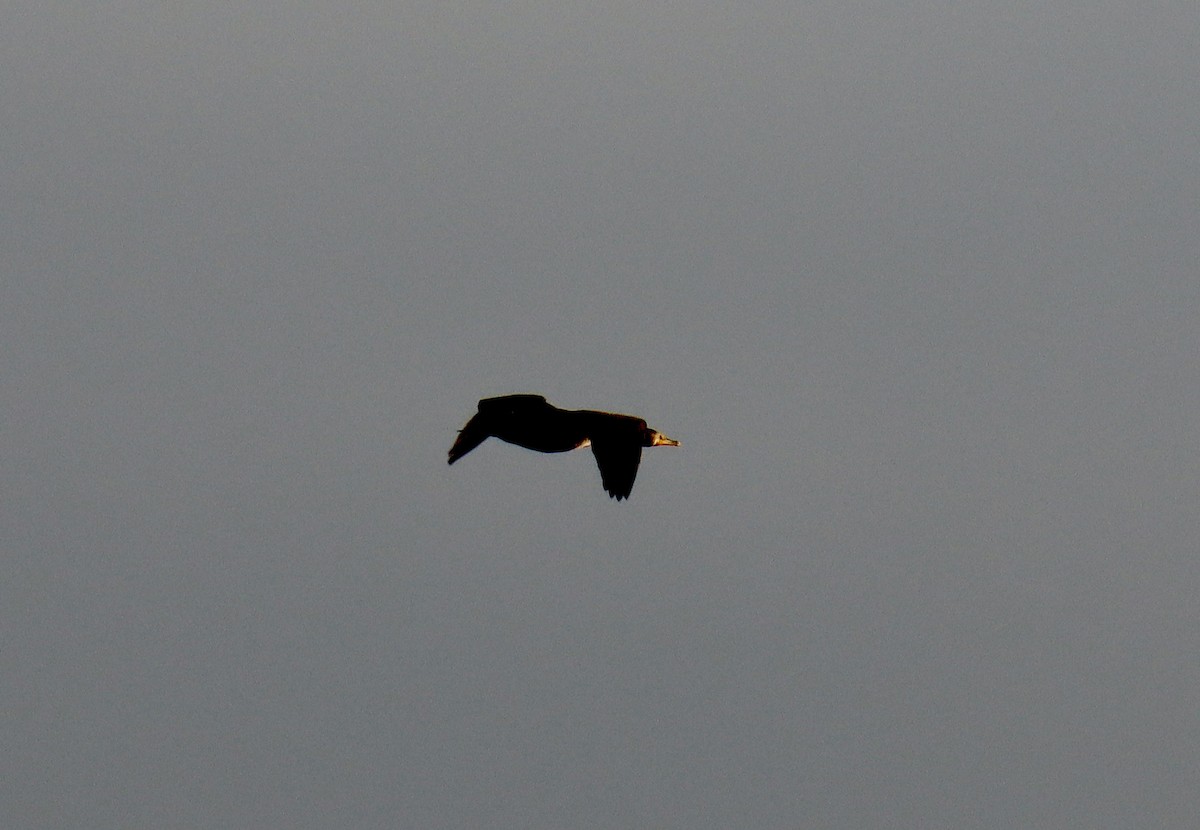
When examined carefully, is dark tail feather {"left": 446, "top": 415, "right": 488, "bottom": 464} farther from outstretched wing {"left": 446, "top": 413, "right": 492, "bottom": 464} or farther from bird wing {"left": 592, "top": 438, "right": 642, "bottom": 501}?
bird wing {"left": 592, "top": 438, "right": 642, "bottom": 501}

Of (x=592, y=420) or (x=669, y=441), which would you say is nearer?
(x=592, y=420)

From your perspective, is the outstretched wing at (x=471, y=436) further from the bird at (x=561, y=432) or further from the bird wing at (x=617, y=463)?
the bird wing at (x=617, y=463)

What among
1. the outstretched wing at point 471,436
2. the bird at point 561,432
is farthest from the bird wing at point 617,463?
the outstretched wing at point 471,436

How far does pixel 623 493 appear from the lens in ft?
126

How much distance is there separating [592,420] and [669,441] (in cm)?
419

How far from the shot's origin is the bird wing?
38312 mm

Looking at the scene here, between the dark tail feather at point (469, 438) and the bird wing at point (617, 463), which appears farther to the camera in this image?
the bird wing at point (617, 463)

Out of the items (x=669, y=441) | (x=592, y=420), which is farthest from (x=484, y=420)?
(x=669, y=441)

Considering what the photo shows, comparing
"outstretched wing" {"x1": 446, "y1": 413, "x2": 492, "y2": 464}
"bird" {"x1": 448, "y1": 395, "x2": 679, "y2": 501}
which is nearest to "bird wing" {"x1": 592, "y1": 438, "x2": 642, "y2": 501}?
"bird" {"x1": 448, "y1": 395, "x2": 679, "y2": 501}

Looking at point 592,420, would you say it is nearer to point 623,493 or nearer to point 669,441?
point 623,493

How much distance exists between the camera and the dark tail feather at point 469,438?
3688 cm

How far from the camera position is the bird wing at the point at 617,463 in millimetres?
38312

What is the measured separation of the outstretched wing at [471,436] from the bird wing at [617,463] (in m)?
2.21

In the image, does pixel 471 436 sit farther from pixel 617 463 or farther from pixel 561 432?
pixel 617 463
